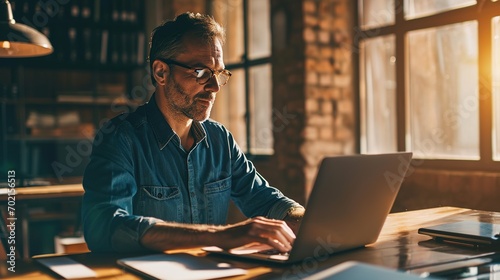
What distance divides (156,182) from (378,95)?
2285 millimetres

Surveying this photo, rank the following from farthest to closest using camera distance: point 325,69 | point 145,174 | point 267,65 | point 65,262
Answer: point 267,65, point 325,69, point 145,174, point 65,262

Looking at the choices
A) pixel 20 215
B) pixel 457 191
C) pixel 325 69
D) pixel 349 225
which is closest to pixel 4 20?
pixel 20 215

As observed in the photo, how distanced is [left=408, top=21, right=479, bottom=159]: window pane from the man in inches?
63.2

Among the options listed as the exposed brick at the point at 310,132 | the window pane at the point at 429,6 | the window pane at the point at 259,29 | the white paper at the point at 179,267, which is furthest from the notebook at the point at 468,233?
the window pane at the point at 259,29

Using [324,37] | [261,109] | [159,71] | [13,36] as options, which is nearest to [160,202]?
[159,71]

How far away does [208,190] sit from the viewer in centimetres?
182

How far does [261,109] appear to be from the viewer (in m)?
4.57

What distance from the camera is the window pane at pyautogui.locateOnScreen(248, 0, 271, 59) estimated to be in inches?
179

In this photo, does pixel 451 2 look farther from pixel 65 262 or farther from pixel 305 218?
pixel 65 262

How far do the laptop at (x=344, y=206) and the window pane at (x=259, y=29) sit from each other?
3.26 m

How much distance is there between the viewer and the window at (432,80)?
9.50 ft

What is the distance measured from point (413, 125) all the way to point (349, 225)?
2.27 metres

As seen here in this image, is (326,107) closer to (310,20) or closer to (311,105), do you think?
(311,105)

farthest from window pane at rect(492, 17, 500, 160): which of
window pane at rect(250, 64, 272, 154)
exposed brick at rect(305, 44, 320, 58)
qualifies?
window pane at rect(250, 64, 272, 154)
